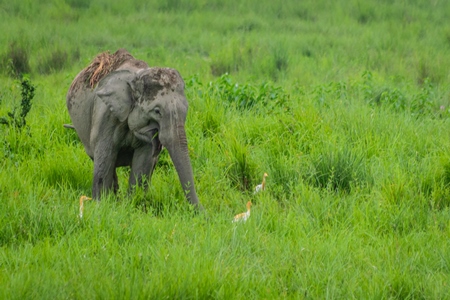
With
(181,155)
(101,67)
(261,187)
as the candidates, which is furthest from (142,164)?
(261,187)

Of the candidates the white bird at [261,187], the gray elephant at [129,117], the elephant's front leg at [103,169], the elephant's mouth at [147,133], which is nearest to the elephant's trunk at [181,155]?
the gray elephant at [129,117]

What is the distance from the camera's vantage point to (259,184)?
593 cm

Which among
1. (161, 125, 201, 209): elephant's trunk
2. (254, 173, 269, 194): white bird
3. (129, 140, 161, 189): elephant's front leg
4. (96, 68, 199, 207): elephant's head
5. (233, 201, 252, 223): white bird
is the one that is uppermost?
(96, 68, 199, 207): elephant's head

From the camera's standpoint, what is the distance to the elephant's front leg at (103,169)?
5.09 metres

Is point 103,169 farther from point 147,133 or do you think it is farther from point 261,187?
point 261,187

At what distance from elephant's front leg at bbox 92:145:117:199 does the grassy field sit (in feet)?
0.66

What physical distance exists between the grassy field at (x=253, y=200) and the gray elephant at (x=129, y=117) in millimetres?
285

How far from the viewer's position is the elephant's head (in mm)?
4785

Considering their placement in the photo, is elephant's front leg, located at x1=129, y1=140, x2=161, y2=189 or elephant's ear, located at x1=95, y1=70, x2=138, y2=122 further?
elephant's front leg, located at x1=129, y1=140, x2=161, y2=189

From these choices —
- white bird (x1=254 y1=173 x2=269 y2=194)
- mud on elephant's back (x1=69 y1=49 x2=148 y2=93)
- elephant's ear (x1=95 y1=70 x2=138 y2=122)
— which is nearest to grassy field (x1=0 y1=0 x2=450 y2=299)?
white bird (x1=254 y1=173 x2=269 y2=194)

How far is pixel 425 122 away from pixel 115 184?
3.62 meters

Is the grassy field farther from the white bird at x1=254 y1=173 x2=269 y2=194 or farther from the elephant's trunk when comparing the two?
the elephant's trunk

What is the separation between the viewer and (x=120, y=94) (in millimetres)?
4949

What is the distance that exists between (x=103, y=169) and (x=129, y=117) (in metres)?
0.47
